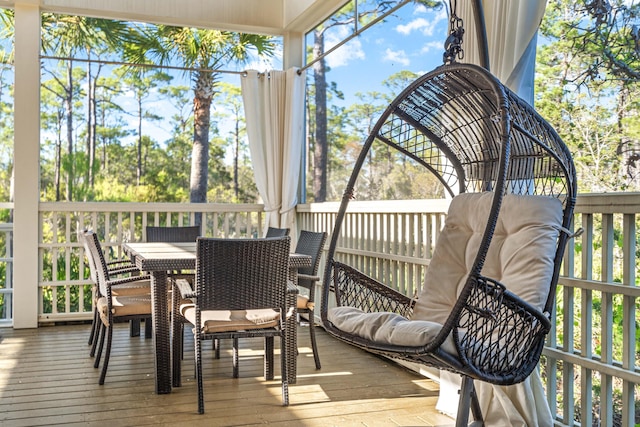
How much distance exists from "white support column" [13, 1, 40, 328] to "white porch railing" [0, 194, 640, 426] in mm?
145

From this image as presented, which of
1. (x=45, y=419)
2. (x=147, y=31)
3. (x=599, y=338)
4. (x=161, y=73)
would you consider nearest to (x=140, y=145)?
(x=161, y=73)

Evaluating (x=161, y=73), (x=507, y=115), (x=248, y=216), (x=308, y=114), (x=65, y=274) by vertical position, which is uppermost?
(x=161, y=73)

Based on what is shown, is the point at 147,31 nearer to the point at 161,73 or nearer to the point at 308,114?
the point at 161,73

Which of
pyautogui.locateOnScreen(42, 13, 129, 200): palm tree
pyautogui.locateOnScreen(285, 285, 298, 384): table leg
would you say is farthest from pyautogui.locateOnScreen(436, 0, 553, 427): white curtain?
pyautogui.locateOnScreen(42, 13, 129, 200): palm tree

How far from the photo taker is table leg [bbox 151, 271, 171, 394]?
346cm

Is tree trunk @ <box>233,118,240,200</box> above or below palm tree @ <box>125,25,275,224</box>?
below

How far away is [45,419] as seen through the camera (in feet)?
9.95

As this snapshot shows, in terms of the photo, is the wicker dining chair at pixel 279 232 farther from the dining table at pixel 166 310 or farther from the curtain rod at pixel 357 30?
the curtain rod at pixel 357 30

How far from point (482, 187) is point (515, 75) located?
0.55 meters

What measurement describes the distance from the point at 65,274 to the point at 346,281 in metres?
3.71

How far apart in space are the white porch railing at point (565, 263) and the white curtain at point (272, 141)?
0.20 metres

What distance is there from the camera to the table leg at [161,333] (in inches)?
136

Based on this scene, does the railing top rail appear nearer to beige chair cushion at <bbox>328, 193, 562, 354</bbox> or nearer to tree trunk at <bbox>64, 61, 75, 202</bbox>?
tree trunk at <bbox>64, 61, 75, 202</bbox>

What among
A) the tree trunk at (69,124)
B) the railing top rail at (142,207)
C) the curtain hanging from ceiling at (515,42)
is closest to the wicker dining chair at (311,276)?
the curtain hanging from ceiling at (515,42)
